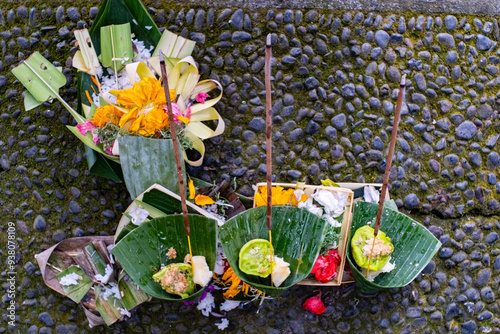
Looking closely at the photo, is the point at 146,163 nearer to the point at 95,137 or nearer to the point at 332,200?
the point at 95,137

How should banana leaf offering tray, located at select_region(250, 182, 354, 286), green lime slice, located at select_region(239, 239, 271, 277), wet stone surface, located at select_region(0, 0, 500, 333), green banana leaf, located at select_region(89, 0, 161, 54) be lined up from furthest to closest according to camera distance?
wet stone surface, located at select_region(0, 0, 500, 333)
green banana leaf, located at select_region(89, 0, 161, 54)
banana leaf offering tray, located at select_region(250, 182, 354, 286)
green lime slice, located at select_region(239, 239, 271, 277)

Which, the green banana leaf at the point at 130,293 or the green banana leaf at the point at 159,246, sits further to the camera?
the green banana leaf at the point at 130,293

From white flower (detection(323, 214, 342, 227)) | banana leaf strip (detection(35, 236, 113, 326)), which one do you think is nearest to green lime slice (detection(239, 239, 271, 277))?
white flower (detection(323, 214, 342, 227))

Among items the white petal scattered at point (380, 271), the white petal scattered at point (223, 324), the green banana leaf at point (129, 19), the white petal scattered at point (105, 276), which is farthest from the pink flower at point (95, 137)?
the white petal scattered at point (380, 271)

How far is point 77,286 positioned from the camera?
202 centimetres

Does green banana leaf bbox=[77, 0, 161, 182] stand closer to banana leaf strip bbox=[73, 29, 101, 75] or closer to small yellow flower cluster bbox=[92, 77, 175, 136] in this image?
banana leaf strip bbox=[73, 29, 101, 75]

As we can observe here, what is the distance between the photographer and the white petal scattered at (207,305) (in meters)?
2.10

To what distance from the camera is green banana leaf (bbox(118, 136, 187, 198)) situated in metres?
1.86

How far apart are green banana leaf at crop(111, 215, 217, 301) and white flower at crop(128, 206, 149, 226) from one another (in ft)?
0.28

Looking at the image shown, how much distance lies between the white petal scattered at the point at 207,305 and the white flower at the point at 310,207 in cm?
Result: 59

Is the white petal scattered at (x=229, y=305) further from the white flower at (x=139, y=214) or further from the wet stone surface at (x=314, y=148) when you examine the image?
the white flower at (x=139, y=214)

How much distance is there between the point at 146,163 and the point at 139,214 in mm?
216

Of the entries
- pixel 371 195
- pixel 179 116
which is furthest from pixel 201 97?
pixel 371 195

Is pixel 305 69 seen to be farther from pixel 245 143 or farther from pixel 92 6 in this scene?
pixel 92 6
